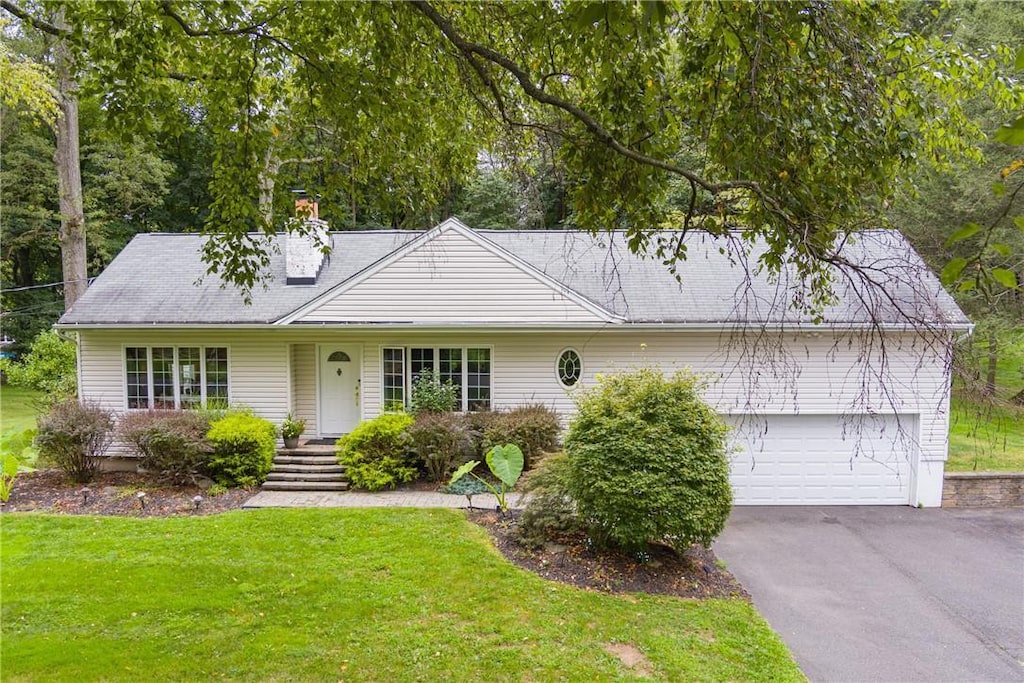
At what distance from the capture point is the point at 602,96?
411 centimetres

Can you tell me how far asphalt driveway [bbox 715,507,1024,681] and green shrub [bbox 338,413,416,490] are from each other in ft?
18.9

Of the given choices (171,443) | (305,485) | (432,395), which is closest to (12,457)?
(171,443)

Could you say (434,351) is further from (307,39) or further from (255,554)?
(307,39)

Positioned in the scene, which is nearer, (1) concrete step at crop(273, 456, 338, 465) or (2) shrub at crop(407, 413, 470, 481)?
(2) shrub at crop(407, 413, 470, 481)

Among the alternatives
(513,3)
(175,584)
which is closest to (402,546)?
(175,584)

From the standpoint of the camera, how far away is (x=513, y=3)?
15.6 feet

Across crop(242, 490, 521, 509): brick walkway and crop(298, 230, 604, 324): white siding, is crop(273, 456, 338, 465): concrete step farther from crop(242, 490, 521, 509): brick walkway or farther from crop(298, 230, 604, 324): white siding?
crop(298, 230, 604, 324): white siding

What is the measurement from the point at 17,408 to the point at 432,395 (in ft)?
60.8

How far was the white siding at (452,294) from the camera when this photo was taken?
11617 millimetres

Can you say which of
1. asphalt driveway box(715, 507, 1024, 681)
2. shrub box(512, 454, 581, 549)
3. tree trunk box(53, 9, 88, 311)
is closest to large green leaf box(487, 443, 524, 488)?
shrub box(512, 454, 581, 549)

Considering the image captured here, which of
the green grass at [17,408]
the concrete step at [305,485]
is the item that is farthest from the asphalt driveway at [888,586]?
the green grass at [17,408]

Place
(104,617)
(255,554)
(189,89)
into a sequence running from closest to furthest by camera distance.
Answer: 1. (189,89)
2. (104,617)
3. (255,554)

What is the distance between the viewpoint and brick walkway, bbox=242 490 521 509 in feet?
32.4

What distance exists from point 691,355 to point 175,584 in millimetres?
9682
